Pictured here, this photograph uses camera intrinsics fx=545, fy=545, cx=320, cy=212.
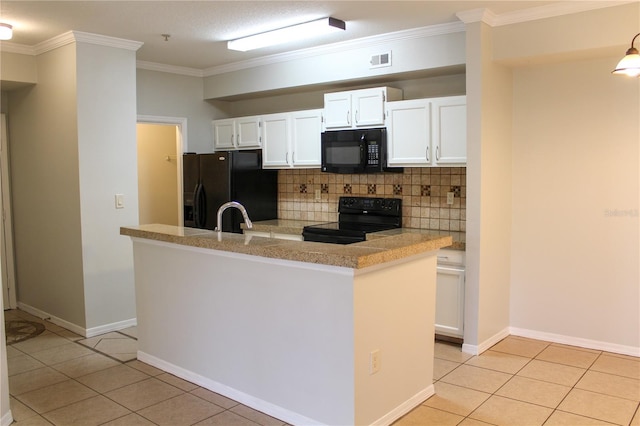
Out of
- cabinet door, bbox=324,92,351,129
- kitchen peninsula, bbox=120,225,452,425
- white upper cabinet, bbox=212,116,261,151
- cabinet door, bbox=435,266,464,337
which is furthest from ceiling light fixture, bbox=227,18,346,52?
cabinet door, bbox=435,266,464,337

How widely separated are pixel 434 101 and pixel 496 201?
918mm

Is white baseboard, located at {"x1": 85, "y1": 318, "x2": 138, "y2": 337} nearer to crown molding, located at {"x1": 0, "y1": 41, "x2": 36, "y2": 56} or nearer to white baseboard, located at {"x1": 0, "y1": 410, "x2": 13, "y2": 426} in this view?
white baseboard, located at {"x1": 0, "y1": 410, "x2": 13, "y2": 426}

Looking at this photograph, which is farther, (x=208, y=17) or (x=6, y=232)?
(x=6, y=232)

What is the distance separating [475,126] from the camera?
3.95 metres

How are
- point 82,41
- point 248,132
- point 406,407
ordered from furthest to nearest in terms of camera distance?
point 248,132
point 82,41
point 406,407

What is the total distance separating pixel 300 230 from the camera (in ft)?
16.6

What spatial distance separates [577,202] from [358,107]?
1.92 metres

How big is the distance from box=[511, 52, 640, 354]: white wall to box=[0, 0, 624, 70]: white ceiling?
0.82 meters

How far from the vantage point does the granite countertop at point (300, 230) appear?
13.9 ft

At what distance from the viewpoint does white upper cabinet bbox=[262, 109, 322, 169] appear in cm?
515

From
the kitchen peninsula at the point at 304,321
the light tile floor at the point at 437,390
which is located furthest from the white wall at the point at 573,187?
the kitchen peninsula at the point at 304,321

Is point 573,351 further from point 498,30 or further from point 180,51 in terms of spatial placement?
point 180,51

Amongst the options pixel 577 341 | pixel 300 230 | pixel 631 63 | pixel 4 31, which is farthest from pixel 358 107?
pixel 4 31

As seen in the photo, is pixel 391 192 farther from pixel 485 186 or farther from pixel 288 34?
pixel 288 34
